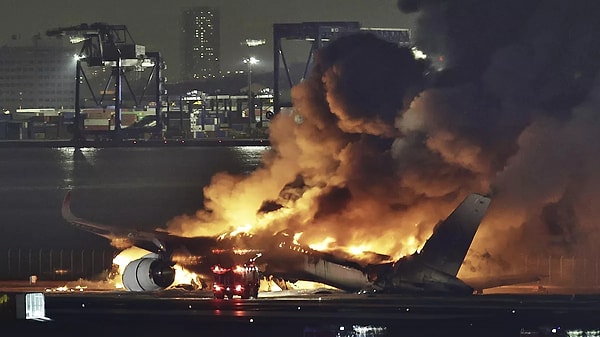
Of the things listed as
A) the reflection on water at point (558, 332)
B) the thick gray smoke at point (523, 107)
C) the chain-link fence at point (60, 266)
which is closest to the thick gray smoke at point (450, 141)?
the thick gray smoke at point (523, 107)

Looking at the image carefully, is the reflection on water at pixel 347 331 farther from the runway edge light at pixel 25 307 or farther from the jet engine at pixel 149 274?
the jet engine at pixel 149 274

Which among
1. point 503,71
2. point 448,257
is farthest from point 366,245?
point 503,71

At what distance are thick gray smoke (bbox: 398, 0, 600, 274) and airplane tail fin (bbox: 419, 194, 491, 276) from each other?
22.5 feet

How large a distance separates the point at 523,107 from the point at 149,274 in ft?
83.9

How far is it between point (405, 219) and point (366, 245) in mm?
3265

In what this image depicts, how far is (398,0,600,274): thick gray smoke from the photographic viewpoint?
8494 centimetres

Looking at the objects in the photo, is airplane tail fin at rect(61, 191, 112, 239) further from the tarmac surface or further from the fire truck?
the fire truck

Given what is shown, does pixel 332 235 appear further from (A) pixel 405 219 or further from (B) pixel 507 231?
(B) pixel 507 231

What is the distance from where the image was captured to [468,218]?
78812 millimetres

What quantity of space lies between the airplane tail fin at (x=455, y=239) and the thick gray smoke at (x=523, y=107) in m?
6.86

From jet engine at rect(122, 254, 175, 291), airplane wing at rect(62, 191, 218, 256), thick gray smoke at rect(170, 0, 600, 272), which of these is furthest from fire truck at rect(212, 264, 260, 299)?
thick gray smoke at rect(170, 0, 600, 272)

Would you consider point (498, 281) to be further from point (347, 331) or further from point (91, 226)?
point (91, 226)

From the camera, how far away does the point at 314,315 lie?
68.7m

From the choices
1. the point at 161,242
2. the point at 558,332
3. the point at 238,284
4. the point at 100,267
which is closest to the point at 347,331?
the point at 558,332
